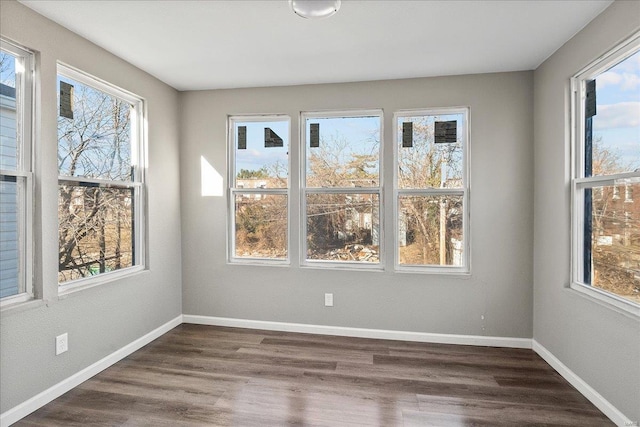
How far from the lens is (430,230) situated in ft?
11.4

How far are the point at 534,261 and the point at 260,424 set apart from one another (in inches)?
108

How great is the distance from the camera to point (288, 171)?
146 inches

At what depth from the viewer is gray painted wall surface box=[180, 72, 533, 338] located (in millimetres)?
3279

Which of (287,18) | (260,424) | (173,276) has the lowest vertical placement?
(260,424)

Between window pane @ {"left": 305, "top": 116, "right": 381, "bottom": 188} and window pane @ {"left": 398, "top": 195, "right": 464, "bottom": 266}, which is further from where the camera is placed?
window pane @ {"left": 305, "top": 116, "right": 381, "bottom": 188}

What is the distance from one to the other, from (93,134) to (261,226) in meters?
1.75

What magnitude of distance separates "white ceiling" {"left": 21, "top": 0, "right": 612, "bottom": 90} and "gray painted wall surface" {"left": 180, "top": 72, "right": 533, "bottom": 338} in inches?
9.9

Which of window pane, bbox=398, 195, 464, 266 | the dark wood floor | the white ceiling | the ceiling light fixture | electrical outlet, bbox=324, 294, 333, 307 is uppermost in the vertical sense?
the white ceiling

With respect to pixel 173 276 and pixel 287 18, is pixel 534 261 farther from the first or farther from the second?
pixel 173 276

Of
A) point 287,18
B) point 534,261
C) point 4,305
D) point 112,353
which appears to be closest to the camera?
point 4,305

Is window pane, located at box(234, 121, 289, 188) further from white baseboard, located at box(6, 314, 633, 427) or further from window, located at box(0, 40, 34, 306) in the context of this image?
window, located at box(0, 40, 34, 306)

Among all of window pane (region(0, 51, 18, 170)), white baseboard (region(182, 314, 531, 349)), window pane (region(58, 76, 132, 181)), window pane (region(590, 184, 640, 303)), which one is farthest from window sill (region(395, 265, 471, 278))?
window pane (region(0, 51, 18, 170))

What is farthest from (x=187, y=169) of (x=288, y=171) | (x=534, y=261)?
(x=534, y=261)

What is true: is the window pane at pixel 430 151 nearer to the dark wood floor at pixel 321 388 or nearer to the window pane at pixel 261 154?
the window pane at pixel 261 154
